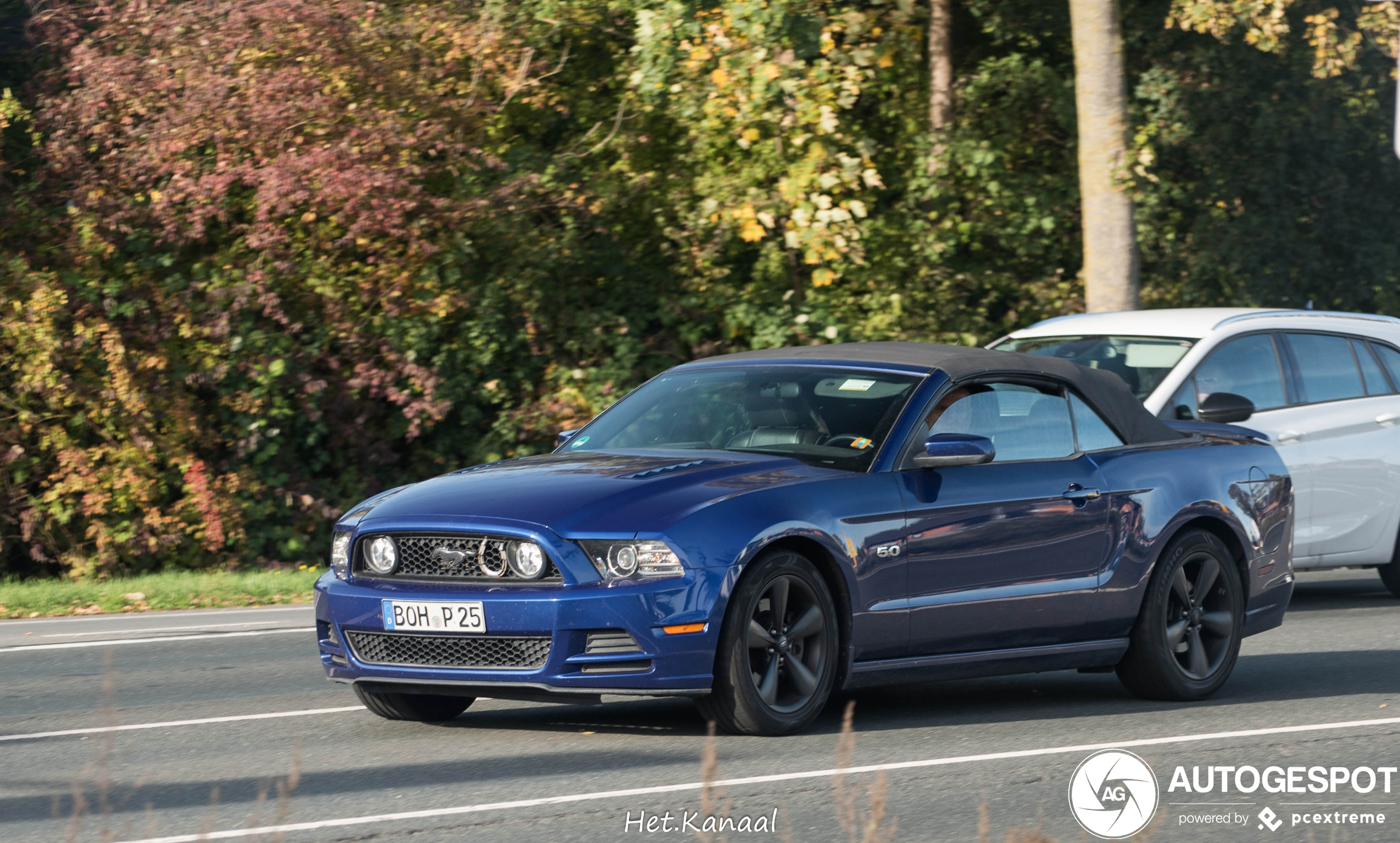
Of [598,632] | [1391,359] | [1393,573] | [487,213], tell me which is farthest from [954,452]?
[487,213]

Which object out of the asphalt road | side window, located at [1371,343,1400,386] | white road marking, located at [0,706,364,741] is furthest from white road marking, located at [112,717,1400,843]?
side window, located at [1371,343,1400,386]

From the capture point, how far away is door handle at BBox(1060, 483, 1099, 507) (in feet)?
26.7

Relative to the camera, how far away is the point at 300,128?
57.2 ft

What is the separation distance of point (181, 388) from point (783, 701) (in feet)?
37.5

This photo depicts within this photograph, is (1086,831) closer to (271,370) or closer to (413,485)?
(413,485)

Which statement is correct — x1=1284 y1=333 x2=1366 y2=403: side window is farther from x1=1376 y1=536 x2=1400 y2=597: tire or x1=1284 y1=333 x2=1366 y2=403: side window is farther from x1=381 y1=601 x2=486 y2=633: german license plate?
x1=381 y1=601 x2=486 y2=633: german license plate

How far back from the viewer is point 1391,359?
13070mm

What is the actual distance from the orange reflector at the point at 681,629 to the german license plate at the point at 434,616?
0.67m

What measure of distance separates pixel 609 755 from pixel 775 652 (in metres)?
0.74

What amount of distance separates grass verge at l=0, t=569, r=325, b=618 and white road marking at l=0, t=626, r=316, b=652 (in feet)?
4.20

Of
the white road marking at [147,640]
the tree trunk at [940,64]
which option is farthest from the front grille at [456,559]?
the tree trunk at [940,64]

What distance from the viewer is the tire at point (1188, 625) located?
8492 mm

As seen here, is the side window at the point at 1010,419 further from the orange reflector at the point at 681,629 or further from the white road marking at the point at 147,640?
the white road marking at the point at 147,640

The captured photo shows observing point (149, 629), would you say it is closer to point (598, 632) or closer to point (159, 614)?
point (159, 614)
